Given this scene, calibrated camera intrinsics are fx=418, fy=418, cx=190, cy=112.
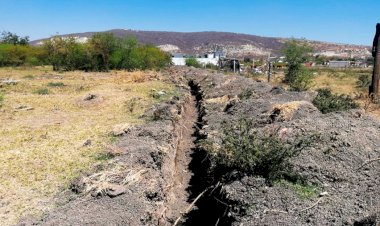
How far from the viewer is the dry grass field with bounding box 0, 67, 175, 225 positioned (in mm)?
6516

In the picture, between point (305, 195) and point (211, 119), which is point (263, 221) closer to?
point (305, 195)

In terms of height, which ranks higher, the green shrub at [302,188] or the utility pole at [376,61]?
the utility pole at [376,61]

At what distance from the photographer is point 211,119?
1186 cm

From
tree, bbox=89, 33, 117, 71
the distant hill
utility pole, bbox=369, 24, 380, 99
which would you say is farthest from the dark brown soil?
the distant hill

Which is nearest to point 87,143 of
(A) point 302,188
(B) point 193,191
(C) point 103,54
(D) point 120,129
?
(D) point 120,129

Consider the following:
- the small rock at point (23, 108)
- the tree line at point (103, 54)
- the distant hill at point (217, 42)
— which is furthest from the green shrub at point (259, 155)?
the distant hill at point (217, 42)

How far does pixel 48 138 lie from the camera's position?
9984 mm

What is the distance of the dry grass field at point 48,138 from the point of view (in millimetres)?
6516

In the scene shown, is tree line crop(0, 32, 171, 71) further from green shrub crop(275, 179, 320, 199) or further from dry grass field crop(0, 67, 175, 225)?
green shrub crop(275, 179, 320, 199)

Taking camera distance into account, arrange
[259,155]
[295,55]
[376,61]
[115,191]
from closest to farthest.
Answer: [259,155], [115,191], [376,61], [295,55]

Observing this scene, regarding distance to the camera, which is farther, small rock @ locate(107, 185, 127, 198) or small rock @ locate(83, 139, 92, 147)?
small rock @ locate(83, 139, 92, 147)

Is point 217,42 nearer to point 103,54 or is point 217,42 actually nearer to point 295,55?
point 103,54

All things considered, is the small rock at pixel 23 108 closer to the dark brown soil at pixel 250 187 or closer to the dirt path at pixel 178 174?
the dirt path at pixel 178 174

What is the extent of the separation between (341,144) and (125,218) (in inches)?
143
